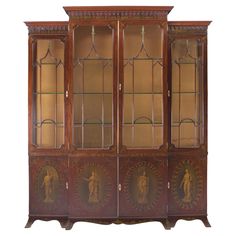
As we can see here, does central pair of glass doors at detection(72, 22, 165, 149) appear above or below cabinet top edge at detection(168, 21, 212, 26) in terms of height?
below

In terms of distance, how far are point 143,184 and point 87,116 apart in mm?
969

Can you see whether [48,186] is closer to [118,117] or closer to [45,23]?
[118,117]

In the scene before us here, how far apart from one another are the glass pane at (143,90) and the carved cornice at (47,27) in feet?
2.38

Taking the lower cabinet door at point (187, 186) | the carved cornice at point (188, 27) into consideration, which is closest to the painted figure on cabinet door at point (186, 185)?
the lower cabinet door at point (187, 186)

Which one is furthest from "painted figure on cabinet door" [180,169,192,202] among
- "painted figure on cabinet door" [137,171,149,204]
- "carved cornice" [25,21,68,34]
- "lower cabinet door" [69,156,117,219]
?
"carved cornice" [25,21,68,34]

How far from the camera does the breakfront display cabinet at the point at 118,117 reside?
4527mm

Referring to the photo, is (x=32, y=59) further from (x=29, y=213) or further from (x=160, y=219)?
(x=160, y=219)

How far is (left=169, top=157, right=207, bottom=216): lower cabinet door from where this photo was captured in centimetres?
472

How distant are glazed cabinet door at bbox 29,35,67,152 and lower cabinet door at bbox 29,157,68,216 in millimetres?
184

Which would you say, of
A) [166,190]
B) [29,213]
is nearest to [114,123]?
[166,190]

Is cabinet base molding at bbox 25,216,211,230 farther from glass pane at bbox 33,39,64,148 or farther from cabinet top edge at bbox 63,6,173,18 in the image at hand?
cabinet top edge at bbox 63,6,173,18

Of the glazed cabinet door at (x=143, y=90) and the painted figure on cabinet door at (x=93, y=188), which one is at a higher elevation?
the glazed cabinet door at (x=143, y=90)

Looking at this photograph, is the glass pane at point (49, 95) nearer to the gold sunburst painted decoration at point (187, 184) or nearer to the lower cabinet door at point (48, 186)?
the lower cabinet door at point (48, 186)

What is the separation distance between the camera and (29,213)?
4.71 m
